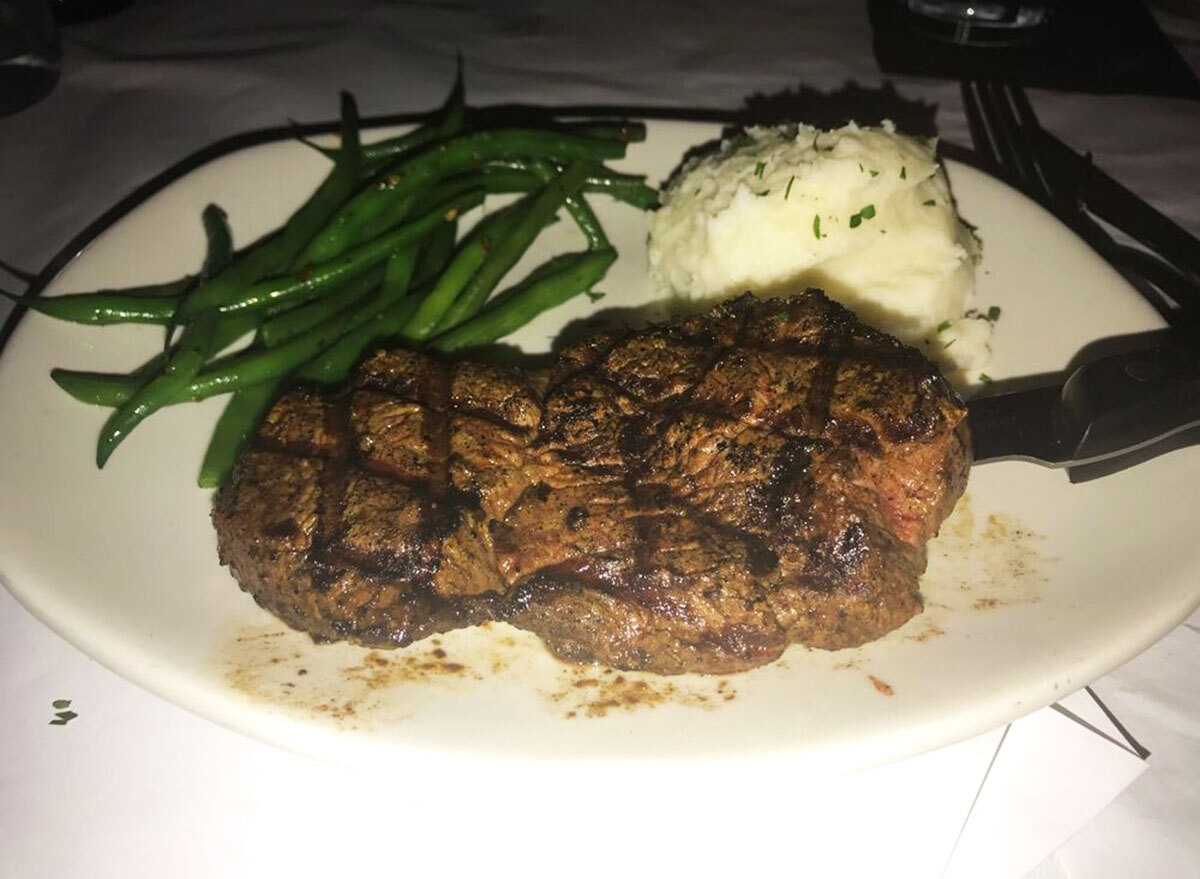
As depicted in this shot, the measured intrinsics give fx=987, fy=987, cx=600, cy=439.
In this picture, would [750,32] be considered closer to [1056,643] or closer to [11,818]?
[1056,643]

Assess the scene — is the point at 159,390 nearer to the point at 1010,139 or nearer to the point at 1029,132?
the point at 1010,139

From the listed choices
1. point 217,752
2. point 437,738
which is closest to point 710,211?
point 437,738

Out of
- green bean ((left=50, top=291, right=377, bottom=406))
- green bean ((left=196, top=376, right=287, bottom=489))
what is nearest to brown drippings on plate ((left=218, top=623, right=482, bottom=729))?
green bean ((left=196, top=376, right=287, bottom=489))

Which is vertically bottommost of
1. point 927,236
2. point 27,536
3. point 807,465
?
point 27,536

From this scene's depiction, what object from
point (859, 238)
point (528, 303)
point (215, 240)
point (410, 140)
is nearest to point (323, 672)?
point (528, 303)

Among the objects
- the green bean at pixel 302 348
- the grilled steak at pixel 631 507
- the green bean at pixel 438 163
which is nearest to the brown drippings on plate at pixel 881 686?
the grilled steak at pixel 631 507
